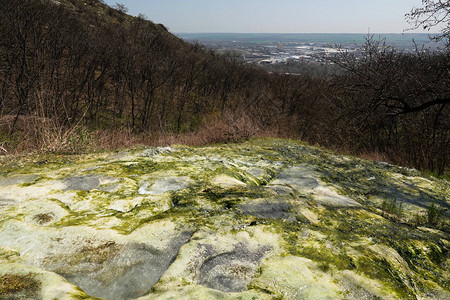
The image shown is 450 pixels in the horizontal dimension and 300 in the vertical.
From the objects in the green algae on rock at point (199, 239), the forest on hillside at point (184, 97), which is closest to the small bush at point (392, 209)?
the green algae on rock at point (199, 239)

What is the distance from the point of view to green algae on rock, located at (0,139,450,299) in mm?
1264

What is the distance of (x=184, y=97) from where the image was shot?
29484 mm

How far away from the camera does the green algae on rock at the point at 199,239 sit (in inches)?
49.8

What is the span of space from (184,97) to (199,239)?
29.0 meters

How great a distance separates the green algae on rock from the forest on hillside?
2.05 metres

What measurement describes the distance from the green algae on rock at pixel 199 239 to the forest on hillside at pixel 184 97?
2.05 m

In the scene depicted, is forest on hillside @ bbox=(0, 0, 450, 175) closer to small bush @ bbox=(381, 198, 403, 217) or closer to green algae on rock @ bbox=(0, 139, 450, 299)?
green algae on rock @ bbox=(0, 139, 450, 299)

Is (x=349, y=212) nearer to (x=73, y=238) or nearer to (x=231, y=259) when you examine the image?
(x=231, y=259)

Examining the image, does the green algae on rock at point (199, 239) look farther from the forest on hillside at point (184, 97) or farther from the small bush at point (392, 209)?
the forest on hillside at point (184, 97)

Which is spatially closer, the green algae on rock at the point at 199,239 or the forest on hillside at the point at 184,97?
the green algae on rock at the point at 199,239

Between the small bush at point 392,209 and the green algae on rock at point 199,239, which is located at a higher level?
the green algae on rock at point 199,239

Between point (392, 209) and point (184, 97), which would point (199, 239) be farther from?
point (184, 97)

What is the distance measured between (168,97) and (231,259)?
2962 centimetres

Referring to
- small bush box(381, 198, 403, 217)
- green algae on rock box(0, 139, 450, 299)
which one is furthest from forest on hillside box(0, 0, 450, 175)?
small bush box(381, 198, 403, 217)
